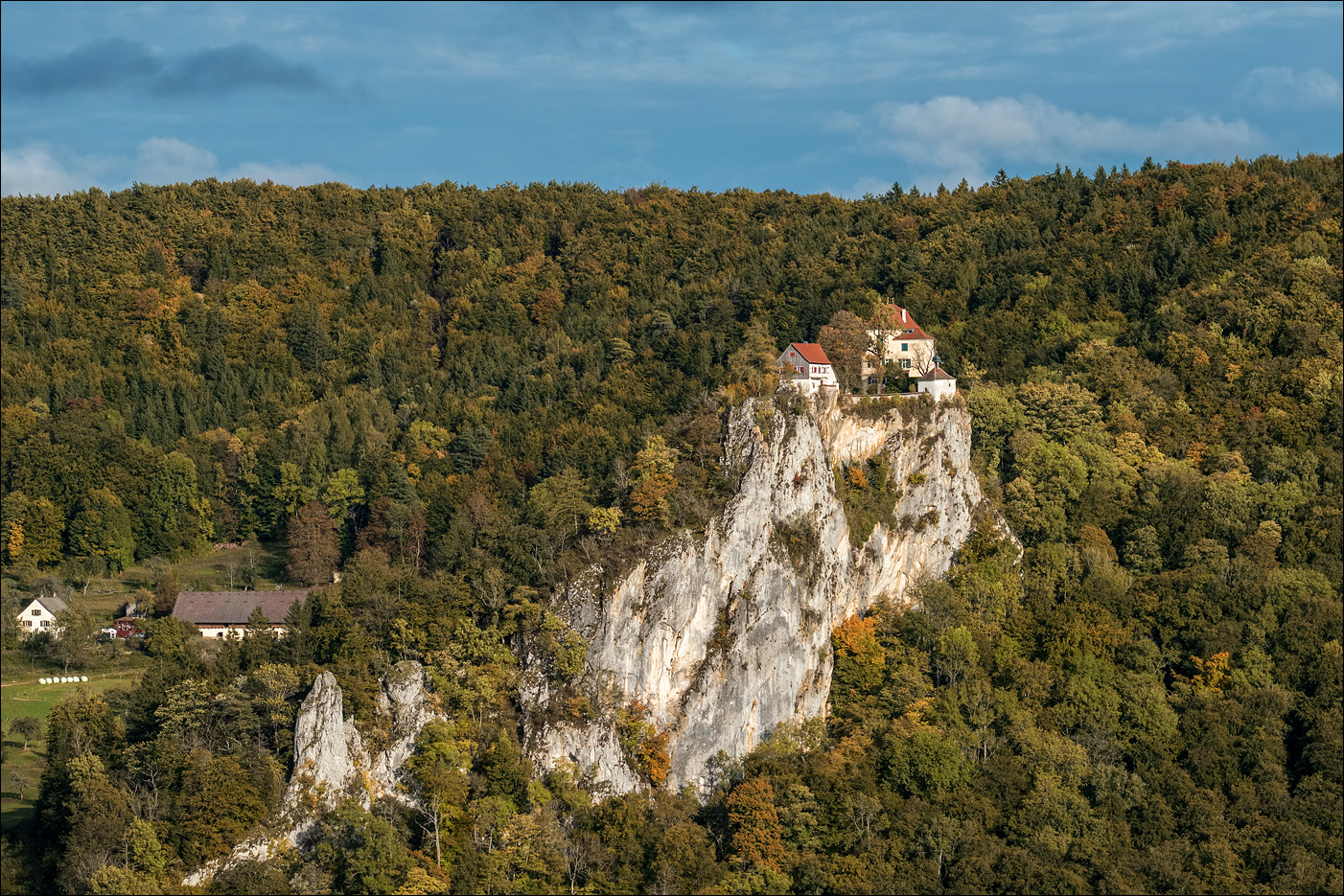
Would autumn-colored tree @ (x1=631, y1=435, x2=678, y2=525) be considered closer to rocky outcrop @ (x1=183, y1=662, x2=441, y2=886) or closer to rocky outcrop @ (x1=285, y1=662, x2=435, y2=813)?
rocky outcrop @ (x1=183, y1=662, x2=441, y2=886)

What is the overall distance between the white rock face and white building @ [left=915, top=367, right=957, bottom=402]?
5.45m

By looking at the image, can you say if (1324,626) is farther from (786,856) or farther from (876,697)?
(786,856)

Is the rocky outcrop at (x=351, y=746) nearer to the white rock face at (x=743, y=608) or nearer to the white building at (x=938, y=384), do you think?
the white rock face at (x=743, y=608)

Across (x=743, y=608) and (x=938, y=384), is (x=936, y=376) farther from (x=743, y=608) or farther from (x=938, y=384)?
(x=743, y=608)

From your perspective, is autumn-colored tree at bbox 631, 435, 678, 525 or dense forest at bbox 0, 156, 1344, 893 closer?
dense forest at bbox 0, 156, 1344, 893

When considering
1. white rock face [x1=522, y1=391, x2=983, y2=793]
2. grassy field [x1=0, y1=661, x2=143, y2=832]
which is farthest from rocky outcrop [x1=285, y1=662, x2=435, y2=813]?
grassy field [x1=0, y1=661, x2=143, y2=832]

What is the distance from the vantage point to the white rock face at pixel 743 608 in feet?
237

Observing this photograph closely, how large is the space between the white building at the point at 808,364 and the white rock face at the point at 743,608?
52.9 inches

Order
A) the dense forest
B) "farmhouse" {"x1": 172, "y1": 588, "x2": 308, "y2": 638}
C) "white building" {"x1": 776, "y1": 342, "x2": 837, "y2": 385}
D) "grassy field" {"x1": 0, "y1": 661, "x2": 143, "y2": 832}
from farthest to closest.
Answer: "farmhouse" {"x1": 172, "y1": 588, "x2": 308, "y2": 638}
"white building" {"x1": 776, "y1": 342, "x2": 837, "y2": 385}
"grassy field" {"x1": 0, "y1": 661, "x2": 143, "y2": 832}
the dense forest

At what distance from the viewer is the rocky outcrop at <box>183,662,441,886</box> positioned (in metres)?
63.9

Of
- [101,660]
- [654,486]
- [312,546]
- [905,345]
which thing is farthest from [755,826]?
[312,546]

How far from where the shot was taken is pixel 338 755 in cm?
6569

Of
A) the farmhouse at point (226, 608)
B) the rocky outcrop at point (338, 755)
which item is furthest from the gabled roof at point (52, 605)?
the rocky outcrop at point (338, 755)

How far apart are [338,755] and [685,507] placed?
20.6 m
